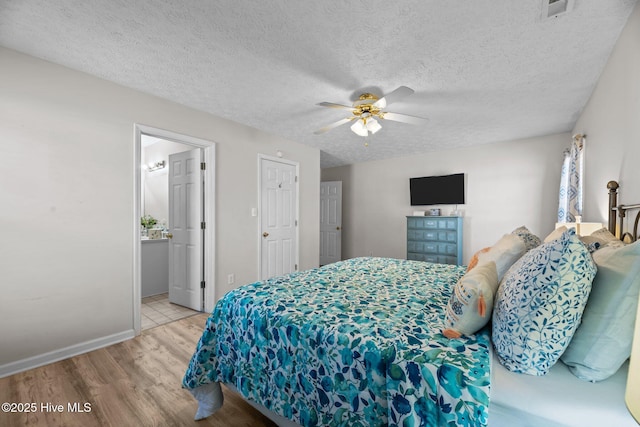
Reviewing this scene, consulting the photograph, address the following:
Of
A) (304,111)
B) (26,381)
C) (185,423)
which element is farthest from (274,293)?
(304,111)

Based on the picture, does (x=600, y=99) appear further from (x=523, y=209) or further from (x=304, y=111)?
(x=304, y=111)

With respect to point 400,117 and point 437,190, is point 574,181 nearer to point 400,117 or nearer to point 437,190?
point 437,190

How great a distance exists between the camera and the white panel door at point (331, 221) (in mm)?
6270

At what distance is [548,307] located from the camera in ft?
3.05

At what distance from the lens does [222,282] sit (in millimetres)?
3451

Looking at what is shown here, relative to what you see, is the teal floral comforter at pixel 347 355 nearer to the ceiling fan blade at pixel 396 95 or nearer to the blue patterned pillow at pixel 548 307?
the blue patterned pillow at pixel 548 307

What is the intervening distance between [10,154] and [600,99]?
4.79 metres

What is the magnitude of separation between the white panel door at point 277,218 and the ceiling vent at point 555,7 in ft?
10.6

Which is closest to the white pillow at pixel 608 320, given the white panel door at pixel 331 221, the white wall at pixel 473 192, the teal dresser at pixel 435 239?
the teal dresser at pixel 435 239

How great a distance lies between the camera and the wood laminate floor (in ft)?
5.29

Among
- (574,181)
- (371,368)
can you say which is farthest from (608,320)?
(574,181)

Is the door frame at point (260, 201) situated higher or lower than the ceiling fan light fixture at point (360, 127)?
lower

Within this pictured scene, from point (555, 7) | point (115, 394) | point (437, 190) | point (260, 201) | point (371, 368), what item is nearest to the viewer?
point (371, 368)

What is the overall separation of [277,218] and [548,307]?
11.8 feet
